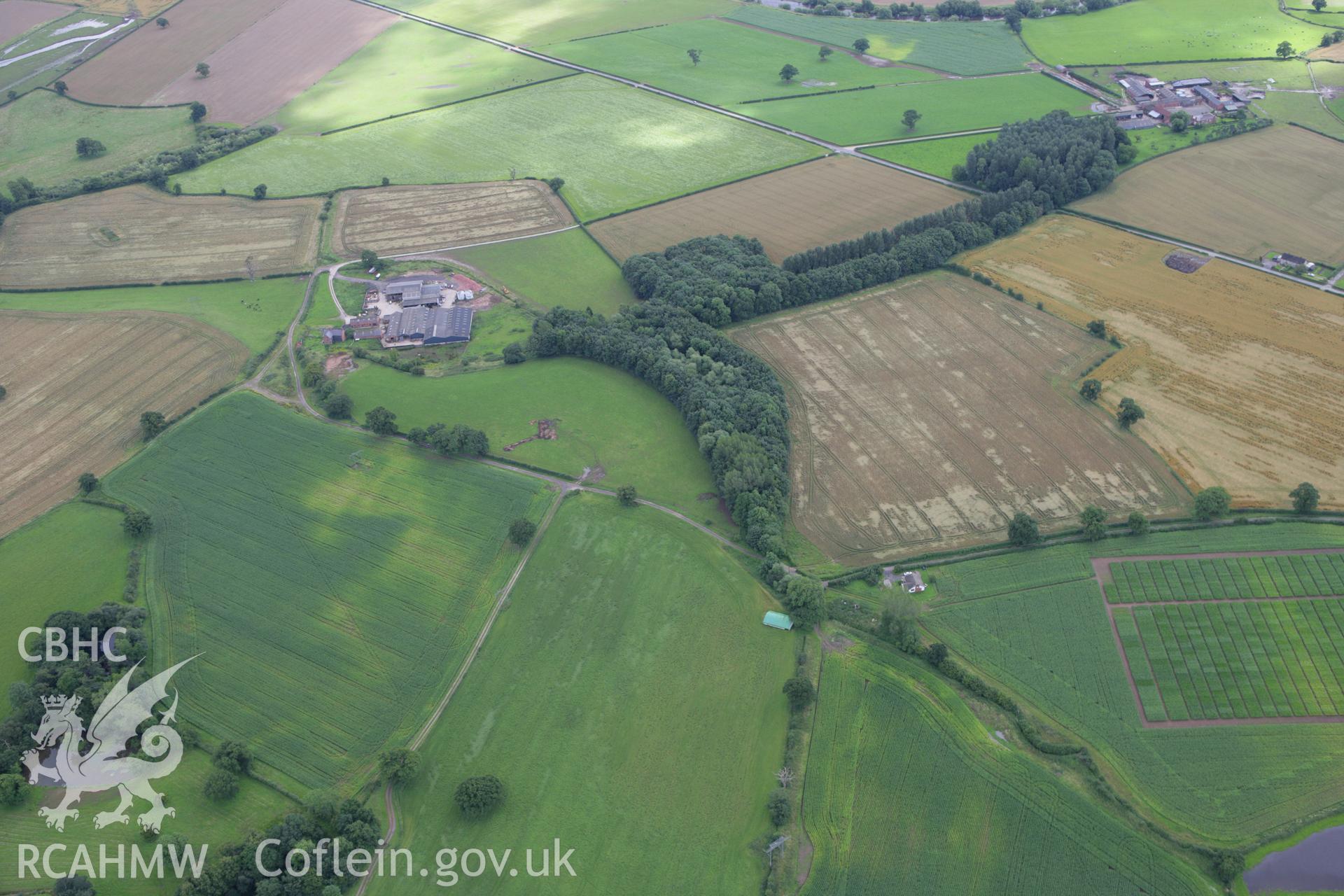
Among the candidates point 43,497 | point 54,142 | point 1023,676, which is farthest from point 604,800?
point 54,142

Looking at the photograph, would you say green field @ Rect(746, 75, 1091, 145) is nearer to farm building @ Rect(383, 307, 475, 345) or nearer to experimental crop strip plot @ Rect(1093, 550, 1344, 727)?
farm building @ Rect(383, 307, 475, 345)

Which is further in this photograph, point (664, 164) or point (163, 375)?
point (664, 164)

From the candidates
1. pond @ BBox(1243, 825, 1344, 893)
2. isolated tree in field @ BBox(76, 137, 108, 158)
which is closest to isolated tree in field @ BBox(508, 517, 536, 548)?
pond @ BBox(1243, 825, 1344, 893)

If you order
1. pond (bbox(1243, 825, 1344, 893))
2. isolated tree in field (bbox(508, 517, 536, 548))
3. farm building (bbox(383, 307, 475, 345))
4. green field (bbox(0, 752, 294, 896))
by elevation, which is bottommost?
green field (bbox(0, 752, 294, 896))

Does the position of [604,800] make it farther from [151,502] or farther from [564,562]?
[151,502]

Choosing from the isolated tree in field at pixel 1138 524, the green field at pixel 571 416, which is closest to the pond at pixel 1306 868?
the isolated tree in field at pixel 1138 524

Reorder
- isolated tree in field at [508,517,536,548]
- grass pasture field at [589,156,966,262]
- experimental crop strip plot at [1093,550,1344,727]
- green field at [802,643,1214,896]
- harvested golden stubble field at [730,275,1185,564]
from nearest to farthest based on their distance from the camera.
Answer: green field at [802,643,1214,896] → experimental crop strip plot at [1093,550,1344,727] → isolated tree in field at [508,517,536,548] → harvested golden stubble field at [730,275,1185,564] → grass pasture field at [589,156,966,262]

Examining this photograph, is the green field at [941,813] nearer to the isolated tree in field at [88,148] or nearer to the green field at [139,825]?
the green field at [139,825]
